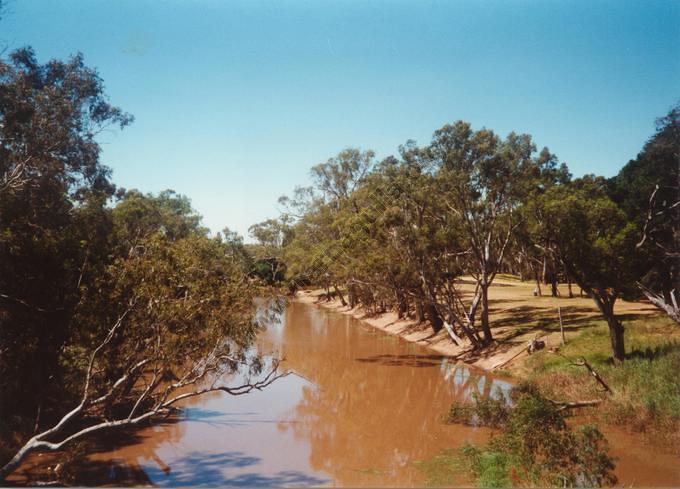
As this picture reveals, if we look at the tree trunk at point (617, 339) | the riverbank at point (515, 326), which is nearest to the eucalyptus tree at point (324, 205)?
the riverbank at point (515, 326)

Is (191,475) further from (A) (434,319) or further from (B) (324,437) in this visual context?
(A) (434,319)

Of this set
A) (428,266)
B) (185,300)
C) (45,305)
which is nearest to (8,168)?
(45,305)

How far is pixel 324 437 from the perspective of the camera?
59.1 feet

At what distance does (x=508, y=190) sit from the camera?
93.0 ft

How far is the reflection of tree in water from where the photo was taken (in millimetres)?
15531

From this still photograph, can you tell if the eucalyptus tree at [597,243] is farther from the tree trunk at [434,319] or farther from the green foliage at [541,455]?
the tree trunk at [434,319]

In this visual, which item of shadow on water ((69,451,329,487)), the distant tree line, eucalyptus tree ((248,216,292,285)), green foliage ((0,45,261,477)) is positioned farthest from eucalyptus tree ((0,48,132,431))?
eucalyptus tree ((248,216,292,285))

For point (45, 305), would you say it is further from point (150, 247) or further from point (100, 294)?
point (150, 247)

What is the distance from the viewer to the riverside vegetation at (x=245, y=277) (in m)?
13.9

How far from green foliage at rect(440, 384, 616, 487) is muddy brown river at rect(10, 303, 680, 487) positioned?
1.59 meters

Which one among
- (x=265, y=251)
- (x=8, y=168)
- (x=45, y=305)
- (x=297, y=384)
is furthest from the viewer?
(x=265, y=251)

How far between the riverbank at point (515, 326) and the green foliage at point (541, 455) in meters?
12.5

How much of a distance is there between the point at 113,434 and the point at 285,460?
6.63 m

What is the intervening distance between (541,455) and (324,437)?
27.0ft
